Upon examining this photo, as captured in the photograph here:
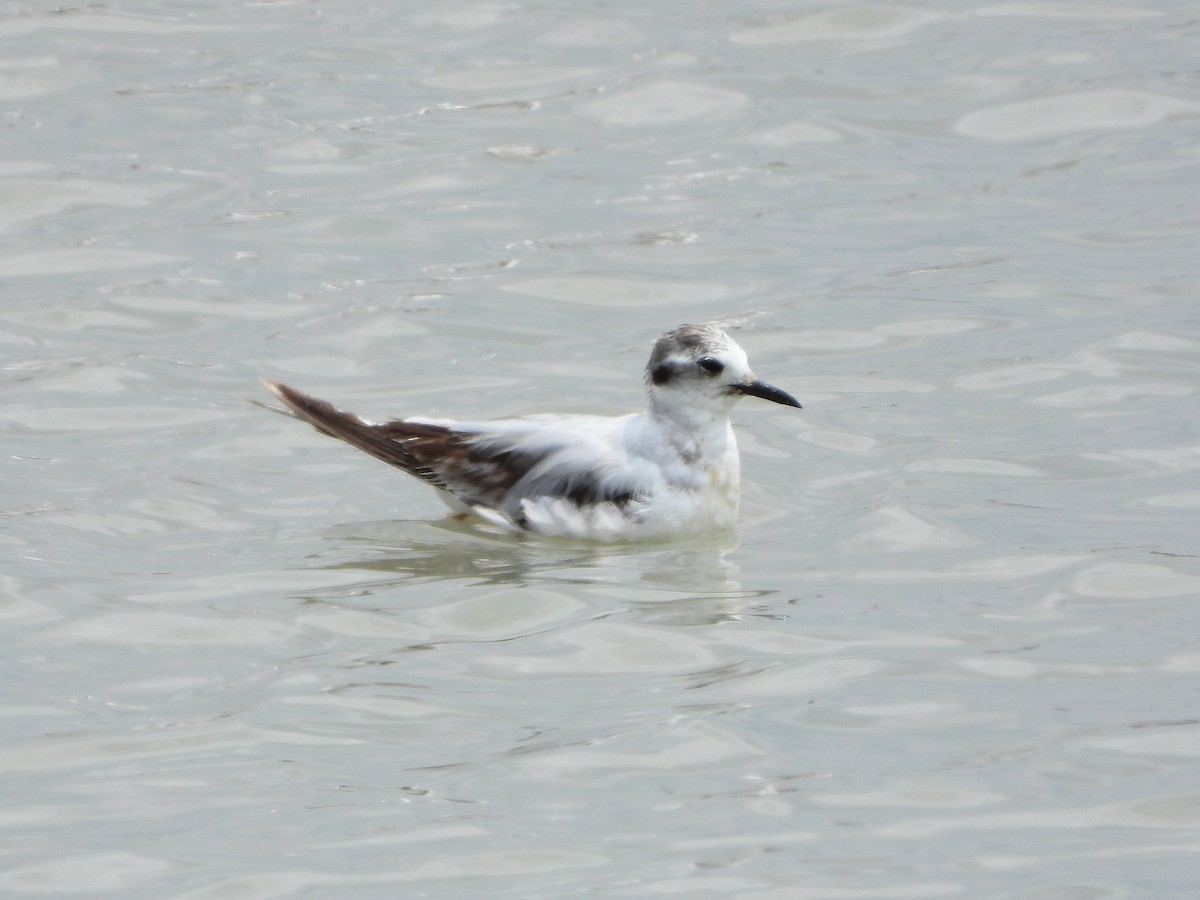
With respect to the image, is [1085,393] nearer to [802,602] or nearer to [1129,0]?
[802,602]

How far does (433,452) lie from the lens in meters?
9.62

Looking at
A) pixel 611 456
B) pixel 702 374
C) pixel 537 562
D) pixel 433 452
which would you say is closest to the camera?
pixel 537 562

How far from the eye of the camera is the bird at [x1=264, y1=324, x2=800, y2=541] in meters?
9.23

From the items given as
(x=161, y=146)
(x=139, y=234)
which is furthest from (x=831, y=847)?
(x=161, y=146)

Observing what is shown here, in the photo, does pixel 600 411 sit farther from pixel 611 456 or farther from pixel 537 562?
pixel 537 562

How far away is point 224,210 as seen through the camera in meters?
13.9

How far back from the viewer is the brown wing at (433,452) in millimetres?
9461

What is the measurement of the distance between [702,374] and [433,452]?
1282 millimetres

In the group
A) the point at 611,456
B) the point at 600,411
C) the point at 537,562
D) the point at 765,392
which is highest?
the point at 765,392

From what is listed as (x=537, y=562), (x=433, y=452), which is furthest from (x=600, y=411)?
(x=537, y=562)

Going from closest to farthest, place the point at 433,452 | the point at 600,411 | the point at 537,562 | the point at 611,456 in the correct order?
the point at 537,562
the point at 611,456
the point at 433,452
the point at 600,411

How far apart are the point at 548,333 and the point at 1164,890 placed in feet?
22.5

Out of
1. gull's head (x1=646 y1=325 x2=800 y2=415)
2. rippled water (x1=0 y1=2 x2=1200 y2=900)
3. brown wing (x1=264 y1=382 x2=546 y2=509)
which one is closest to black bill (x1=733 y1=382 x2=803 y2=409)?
gull's head (x1=646 y1=325 x2=800 y2=415)

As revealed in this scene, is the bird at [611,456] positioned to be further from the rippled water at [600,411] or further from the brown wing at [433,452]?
the rippled water at [600,411]
